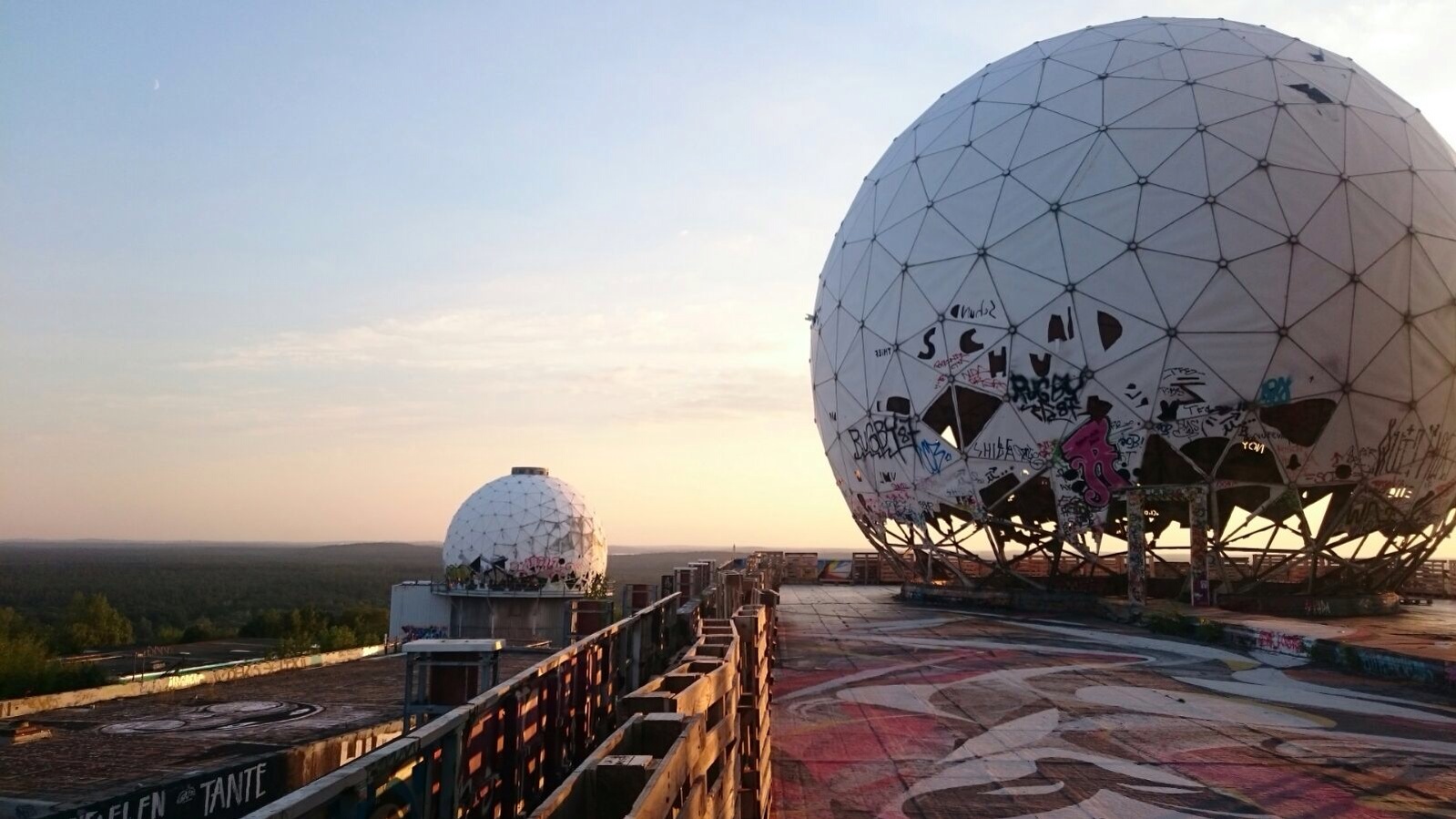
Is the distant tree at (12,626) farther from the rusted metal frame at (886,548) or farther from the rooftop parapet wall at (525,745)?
the rooftop parapet wall at (525,745)

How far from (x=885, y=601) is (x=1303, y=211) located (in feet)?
42.5

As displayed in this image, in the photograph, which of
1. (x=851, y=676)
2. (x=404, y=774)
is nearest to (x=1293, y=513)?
(x=851, y=676)

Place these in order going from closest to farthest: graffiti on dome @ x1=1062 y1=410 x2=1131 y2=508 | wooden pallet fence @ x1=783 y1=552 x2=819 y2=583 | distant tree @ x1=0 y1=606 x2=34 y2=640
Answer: graffiti on dome @ x1=1062 y1=410 x2=1131 y2=508 → distant tree @ x1=0 y1=606 x2=34 y2=640 → wooden pallet fence @ x1=783 y1=552 x2=819 y2=583

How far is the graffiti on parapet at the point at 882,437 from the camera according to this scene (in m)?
23.0

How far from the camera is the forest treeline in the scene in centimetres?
2284

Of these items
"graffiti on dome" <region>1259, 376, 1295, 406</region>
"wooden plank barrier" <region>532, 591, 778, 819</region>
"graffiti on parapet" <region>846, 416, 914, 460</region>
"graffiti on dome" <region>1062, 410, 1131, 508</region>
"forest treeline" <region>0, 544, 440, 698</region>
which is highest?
"graffiti on dome" <region>1259, 376, 1295, 406</region>

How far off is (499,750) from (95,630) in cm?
4264

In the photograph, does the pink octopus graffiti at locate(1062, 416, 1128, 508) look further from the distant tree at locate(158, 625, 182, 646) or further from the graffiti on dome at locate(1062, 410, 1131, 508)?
the distant tree at locate(158, 625, 182, 646)

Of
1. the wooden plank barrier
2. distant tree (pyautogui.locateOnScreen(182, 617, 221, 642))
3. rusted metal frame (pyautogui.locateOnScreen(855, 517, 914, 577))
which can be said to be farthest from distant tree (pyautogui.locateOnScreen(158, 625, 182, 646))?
the wooden plank barrier

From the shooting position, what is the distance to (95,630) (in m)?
39.8

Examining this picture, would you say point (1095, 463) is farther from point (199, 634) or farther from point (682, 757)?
point (199, 634)

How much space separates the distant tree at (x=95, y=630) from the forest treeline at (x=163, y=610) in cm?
6

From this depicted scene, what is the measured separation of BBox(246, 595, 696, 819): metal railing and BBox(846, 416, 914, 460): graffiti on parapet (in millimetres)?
13643

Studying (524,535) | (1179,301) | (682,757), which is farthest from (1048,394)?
(524,535)
